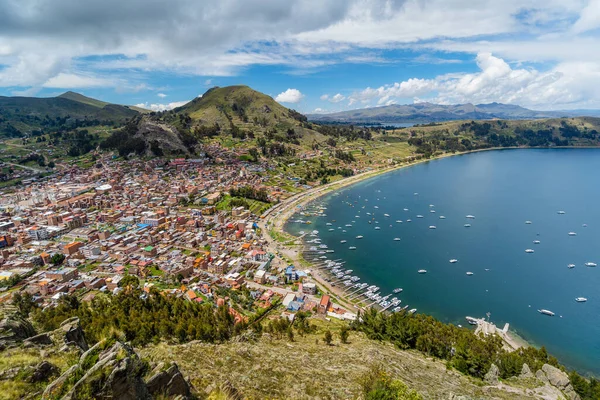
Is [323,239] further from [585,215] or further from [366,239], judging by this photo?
[585,215]

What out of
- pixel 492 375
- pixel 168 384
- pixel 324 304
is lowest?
pixel 324 304

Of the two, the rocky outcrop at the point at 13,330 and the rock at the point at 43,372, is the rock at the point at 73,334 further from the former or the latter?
the rock at the point at 43,372

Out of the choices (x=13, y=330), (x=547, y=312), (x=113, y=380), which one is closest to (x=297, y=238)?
(x=547, y=312)

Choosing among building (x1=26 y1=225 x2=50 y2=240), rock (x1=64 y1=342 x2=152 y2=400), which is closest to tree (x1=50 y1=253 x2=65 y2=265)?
building (x1=26 y1=225 x2=50 y2=240)

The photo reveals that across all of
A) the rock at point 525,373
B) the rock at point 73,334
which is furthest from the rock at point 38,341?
the rock at point 525,373

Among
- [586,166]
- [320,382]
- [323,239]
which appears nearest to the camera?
[320,382]

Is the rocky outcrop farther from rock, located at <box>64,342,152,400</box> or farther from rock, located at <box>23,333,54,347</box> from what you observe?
rock, located at <box>64,342,152,400</box>

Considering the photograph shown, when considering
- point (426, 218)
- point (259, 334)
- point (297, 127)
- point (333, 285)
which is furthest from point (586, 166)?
point (259, 334)

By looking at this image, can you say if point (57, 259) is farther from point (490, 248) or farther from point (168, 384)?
point (490, 248)
